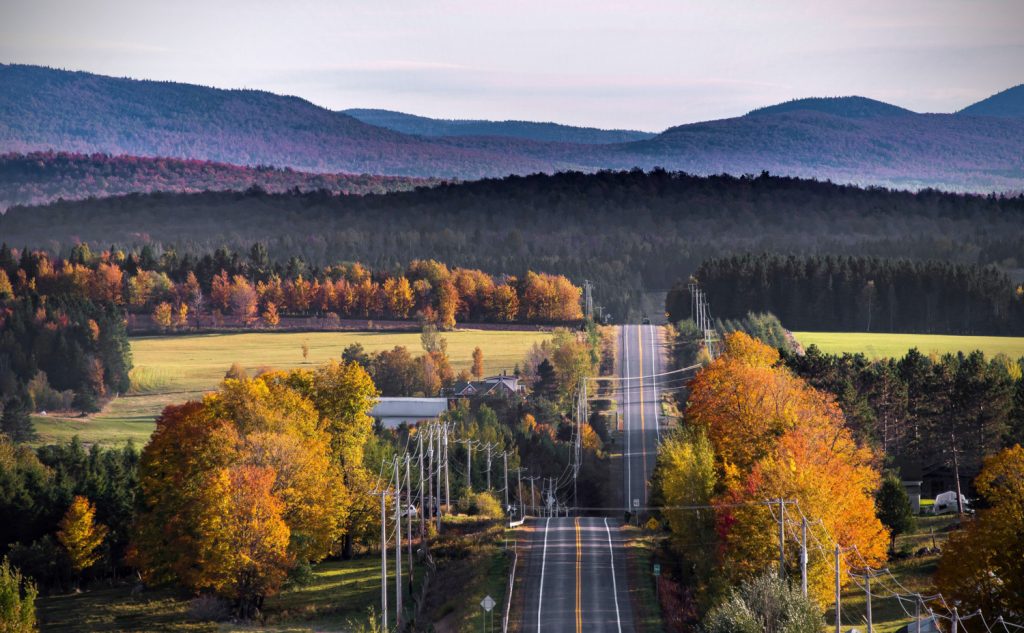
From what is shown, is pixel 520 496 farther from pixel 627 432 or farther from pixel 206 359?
pixel 206 359

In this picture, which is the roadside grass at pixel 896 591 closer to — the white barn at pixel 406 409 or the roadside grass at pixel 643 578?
the roadside grass at pixel 643 578

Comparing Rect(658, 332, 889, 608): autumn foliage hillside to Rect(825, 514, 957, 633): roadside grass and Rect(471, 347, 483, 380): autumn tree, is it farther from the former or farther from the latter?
Rect(471, 347, 483, 380): autumn tree

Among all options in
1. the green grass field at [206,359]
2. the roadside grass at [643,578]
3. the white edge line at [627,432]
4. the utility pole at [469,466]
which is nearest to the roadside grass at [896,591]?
the roadside grass at [643,578]

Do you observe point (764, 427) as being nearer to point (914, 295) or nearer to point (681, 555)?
point (681, 555)

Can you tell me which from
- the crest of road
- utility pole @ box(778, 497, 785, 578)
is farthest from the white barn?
utility pole @ box(778, 497, 785, 578)

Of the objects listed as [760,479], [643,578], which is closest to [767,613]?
[760,479]

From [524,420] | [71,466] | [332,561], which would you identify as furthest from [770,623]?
[524,420]

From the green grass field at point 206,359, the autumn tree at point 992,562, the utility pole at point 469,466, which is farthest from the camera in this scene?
the green grass field at point 206,359
